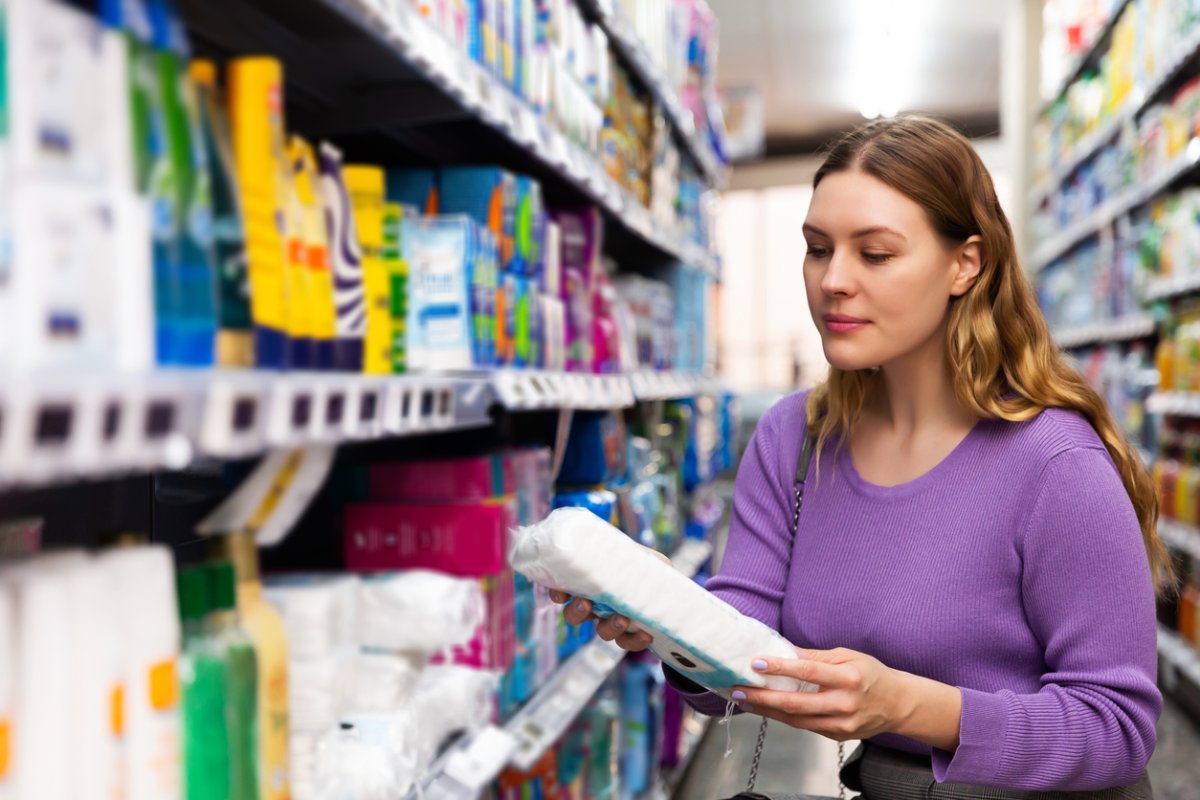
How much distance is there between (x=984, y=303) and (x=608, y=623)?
2.14 feet

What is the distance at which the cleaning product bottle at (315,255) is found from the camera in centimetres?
103

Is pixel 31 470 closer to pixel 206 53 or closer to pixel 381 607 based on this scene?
pixel 381 607

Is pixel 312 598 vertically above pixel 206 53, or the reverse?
pixel 206 53

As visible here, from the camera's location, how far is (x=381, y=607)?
1.32 m

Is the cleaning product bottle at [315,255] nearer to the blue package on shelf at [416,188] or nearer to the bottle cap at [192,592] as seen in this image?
the bottle cap at [192,592]

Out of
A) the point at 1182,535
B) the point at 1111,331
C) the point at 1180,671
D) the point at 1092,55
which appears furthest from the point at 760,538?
the point at 1092,55

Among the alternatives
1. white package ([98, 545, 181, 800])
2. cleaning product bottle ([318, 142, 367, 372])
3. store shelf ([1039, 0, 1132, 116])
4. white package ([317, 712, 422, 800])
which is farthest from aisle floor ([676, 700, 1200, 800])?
store shelf ([1039, 0, 1132, 116])

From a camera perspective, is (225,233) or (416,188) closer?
(225,233)

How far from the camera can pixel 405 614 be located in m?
1.32

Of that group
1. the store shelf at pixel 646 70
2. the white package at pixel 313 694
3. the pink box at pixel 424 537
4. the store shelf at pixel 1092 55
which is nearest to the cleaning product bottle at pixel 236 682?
the white package at pixel 313 694

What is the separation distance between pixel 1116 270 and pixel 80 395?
4.84 metres

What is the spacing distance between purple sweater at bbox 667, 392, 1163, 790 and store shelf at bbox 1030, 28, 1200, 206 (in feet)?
8.53

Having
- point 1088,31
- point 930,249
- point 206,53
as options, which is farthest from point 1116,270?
point 206,53

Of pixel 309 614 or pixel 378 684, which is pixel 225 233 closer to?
pixel 309 614
